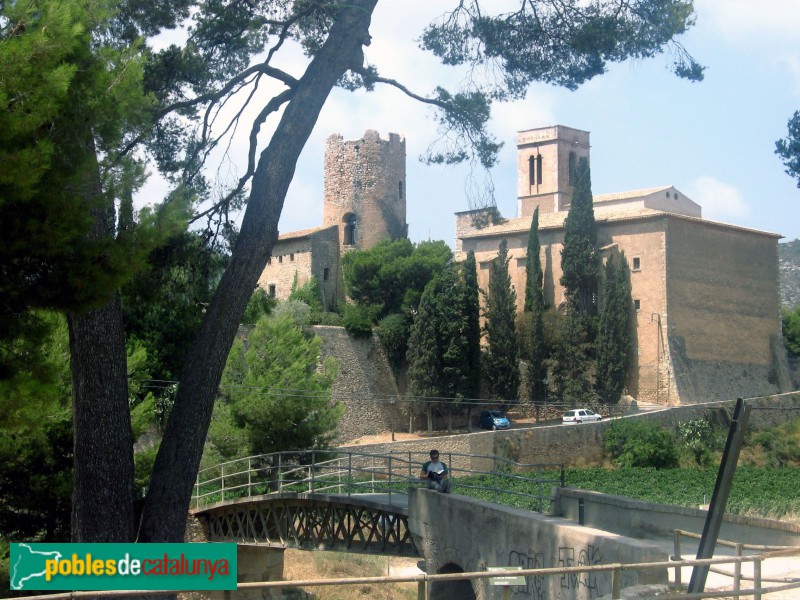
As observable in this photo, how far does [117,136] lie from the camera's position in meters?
8.87

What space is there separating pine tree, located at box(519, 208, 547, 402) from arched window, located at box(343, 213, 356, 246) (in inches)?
412

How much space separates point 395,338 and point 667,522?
31634 mm

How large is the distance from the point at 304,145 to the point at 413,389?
102ft

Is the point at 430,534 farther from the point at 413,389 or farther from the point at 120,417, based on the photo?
the point at 413,389

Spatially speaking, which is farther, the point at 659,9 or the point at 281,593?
the point at 281,593

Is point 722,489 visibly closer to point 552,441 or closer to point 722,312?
point 552,441

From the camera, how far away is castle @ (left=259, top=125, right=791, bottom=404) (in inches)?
1807

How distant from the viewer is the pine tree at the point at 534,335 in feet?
145

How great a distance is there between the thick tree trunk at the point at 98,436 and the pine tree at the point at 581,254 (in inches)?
1443

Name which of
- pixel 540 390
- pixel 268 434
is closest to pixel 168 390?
pixel 268 434

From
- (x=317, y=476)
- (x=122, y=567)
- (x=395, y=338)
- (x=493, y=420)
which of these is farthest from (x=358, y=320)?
(x=122, y=567)

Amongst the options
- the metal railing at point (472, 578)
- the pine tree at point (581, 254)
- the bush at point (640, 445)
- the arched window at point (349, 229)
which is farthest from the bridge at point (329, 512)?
the arched window at point (349, 229)

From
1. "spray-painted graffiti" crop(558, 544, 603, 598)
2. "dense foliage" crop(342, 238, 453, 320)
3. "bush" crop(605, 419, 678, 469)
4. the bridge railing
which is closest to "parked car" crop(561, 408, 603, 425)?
"bush" crop(605, 419, 678, 469)

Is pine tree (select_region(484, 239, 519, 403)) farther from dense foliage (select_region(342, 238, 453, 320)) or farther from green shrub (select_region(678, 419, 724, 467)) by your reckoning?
green shrub (select_region(678, 419, 724, 467))
